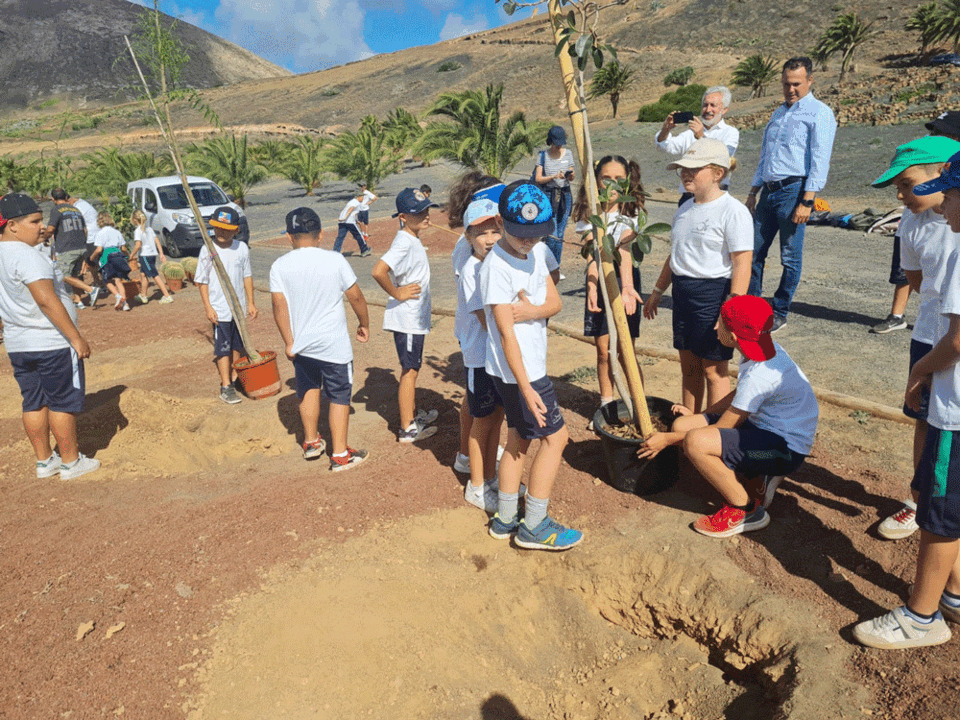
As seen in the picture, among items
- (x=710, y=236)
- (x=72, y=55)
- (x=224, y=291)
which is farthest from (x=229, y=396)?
(x=72, y=55)

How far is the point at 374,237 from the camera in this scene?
15.1 metres

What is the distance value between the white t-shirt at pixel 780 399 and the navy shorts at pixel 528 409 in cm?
90

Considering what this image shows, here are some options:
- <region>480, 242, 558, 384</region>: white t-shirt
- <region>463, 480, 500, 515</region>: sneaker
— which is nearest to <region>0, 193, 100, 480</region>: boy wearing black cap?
<region>463, 480, 500, 515</region>: sneaker

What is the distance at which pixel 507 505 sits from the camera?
3.54 m

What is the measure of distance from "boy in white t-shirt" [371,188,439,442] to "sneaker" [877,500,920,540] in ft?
9.37

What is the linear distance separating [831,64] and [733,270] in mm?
54043

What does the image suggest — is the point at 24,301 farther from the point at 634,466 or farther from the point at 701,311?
the point at 701,311

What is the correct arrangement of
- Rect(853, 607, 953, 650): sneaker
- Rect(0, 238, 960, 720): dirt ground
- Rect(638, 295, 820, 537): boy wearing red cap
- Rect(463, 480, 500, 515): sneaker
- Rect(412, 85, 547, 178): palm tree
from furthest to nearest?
1. Rect(412, 85, 547, 178): palm tree
2. Rect(463, 480, 500, 515): sneaker
3. Rect(638, 295, 820, 537): boy wearing red cap
4. Rect(0, 238, 960, 720): dirt ground
5. Rect(853, 607, 953, 650): sneaker

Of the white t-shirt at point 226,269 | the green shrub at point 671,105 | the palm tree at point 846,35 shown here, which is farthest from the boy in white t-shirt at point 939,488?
the palm tree at point 846,35

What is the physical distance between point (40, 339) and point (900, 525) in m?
5.23

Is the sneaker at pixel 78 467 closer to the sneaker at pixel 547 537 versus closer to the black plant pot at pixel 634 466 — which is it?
the sneaker at pixel 547 537

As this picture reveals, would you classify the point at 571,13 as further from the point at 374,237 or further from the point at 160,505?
the point at 374,237

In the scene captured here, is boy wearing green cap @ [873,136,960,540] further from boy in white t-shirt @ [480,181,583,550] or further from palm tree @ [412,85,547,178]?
palm tree @ [412,85,547,178]

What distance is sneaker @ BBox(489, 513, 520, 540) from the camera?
11.8ft
